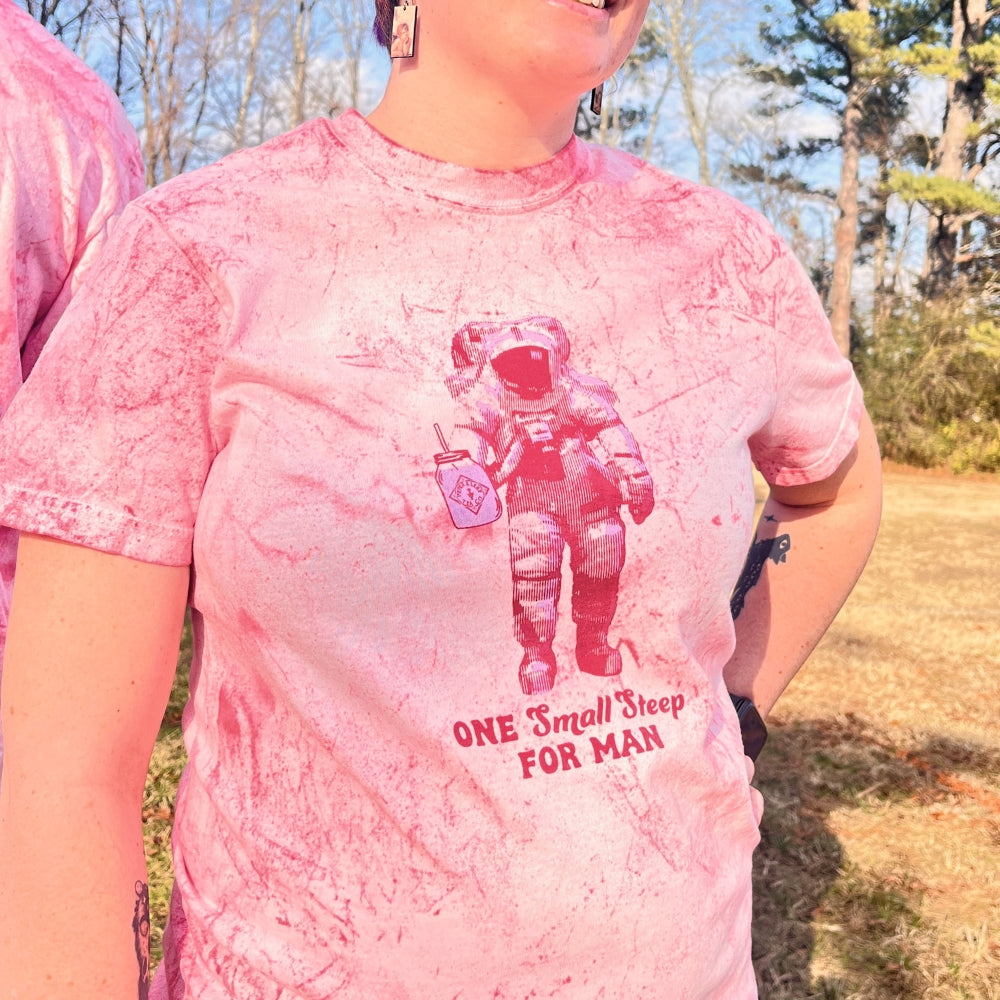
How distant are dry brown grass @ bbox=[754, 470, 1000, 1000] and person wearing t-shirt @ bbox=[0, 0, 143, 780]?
2.72m

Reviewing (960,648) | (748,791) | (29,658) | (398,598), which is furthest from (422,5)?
(960,648)

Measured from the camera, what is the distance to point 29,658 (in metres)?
0.86

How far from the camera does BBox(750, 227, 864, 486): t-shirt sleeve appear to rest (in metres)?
1.09

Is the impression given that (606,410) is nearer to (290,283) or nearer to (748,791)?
(290,283)

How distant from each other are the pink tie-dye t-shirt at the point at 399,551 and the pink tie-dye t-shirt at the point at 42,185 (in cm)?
38

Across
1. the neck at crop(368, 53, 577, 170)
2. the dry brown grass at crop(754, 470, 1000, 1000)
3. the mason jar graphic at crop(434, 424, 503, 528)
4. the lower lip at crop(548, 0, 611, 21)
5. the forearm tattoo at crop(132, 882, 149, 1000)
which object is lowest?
the dry brown grass at crop(754, 470, 1000, 1000)

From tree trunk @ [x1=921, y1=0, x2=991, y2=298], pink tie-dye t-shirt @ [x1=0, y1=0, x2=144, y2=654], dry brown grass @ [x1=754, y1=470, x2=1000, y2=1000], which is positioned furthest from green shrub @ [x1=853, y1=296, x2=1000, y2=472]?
pink tie-dye t-shirt @ [x1=0, y1=0, x2=144, y2=654]

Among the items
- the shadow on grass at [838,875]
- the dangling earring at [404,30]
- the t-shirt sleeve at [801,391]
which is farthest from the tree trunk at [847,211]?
the dangling earring at [404,30]

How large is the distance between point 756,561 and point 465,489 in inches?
29.8

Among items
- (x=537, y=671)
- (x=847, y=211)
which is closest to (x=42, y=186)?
(x=537, y=671)

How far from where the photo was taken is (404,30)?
0.95 meters

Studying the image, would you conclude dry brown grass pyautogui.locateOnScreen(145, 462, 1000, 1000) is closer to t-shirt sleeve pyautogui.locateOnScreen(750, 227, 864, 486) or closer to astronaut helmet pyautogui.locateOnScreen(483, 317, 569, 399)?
t-shirt sleeve pyautogui.locateOnScreen(750, 227, 864, 486)

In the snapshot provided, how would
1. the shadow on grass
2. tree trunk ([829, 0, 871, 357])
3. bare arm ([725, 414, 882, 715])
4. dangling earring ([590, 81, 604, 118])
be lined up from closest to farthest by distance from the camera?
1. dangling earring ([590, 81, 604, 118])
2. bare arm ([725, 414, 882, 715])
3. the shadow on grass
4. tree trunk ([829, 0, 871, 357])

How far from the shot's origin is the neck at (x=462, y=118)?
3.11 ft
